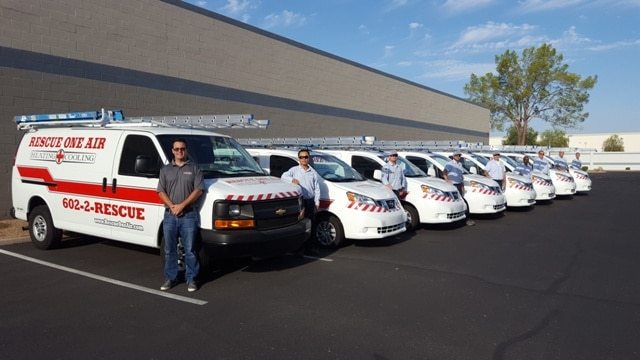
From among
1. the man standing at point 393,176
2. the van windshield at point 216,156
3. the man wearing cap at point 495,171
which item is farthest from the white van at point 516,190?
the van windshield at point 216,156

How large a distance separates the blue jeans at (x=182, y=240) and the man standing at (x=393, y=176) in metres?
4.97

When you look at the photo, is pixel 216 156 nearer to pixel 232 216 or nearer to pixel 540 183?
pixel 232 216

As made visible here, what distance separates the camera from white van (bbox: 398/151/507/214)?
11.9 m

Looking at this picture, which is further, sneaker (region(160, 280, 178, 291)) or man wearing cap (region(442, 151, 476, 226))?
man wearing cap (region(442, 151, 476, 226))

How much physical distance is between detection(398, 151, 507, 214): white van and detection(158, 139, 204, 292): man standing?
727 cm

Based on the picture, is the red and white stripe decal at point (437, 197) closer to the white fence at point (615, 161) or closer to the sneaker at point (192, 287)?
the sneaker at point (192, 287)

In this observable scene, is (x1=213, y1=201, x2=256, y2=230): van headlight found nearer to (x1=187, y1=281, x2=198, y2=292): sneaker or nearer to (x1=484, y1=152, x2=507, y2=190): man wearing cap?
(x1=187, y1=281, x2=198, y2=292): sneaker

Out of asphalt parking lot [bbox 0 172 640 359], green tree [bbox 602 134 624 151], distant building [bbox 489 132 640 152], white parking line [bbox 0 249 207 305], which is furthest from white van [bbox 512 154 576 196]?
distant building [bbox 489 132 640 152]

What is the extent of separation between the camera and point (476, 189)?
473 inches

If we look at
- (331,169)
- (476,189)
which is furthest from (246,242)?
(476,189)

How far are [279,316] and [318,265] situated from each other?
2.27 meters

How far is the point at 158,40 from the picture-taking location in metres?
14.1

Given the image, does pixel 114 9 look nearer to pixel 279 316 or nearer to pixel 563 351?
pixel 279 316

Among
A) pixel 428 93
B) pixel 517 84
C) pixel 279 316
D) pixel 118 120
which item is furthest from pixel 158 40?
pixel 517 84
